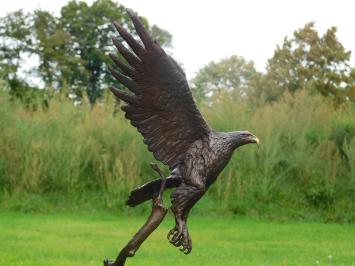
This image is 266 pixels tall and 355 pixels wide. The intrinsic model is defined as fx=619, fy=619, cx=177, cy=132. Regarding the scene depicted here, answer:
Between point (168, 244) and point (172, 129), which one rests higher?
point (172, 129)

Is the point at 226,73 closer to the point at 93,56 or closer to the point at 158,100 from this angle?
the point at 93,56

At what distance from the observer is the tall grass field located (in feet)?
36.7

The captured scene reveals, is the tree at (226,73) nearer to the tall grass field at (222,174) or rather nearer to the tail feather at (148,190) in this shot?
the tall grass field at (222,174)

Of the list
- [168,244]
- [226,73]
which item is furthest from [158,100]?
[226,73]

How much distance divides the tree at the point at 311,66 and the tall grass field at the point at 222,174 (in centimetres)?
939

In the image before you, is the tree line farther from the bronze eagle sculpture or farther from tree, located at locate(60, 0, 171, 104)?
the bronze eagle sculpture

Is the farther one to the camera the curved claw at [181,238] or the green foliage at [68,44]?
the green foliage at [68,44]

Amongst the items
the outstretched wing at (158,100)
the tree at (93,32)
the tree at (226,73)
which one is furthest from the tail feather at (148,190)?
the tree at (226,73)

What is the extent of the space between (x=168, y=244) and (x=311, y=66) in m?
15.3

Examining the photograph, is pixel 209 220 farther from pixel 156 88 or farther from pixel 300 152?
pixel 156 88

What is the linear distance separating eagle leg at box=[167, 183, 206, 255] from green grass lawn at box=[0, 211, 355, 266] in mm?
2899

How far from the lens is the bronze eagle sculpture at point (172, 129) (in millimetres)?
3488

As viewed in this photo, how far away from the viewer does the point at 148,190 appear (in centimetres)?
362

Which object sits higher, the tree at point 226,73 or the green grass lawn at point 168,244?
the tree at point 226,73
